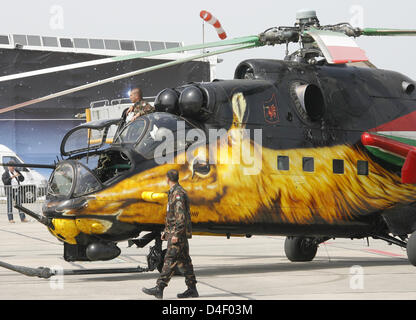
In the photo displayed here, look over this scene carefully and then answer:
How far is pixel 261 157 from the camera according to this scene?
12414 mm

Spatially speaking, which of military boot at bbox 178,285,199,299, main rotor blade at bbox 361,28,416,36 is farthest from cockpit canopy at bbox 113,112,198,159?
main rotor blade at bbox 361,28,416,36

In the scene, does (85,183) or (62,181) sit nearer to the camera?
(85,183)

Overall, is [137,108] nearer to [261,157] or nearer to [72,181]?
[72,181]

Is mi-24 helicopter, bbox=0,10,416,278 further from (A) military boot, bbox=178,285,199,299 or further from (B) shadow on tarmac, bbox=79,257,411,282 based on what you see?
(A) military boot, bbox=178,285,199,299

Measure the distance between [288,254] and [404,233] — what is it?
2.56 metres

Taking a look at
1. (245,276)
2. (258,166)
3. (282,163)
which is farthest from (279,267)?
(258,166)

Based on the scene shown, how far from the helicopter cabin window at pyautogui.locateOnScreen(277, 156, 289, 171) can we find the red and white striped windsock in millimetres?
2392

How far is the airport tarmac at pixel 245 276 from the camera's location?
1030 centimetres

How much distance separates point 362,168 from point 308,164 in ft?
4.03

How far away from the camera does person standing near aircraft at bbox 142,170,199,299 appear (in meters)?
9.75

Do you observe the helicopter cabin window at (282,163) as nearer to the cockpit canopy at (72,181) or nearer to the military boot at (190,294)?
the cockpit canopy at (72,181)
